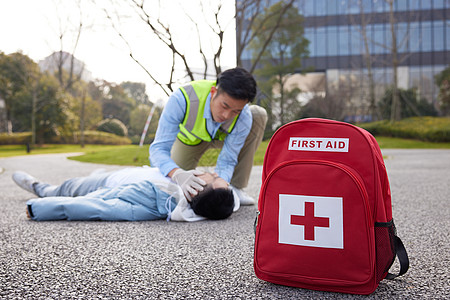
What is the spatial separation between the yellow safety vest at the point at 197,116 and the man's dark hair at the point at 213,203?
607 mm

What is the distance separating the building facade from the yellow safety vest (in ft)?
81.2

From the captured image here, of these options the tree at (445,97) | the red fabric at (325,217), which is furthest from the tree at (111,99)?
the red fabric at (325,217)

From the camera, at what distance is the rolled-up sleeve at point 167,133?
2707mm

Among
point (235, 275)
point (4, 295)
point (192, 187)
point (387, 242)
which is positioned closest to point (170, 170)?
point (192, 187)

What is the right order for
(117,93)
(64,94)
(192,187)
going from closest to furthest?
1. (192,187)
2. (64,94)
3. (117,93)

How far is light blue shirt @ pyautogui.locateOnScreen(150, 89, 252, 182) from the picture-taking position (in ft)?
8.95

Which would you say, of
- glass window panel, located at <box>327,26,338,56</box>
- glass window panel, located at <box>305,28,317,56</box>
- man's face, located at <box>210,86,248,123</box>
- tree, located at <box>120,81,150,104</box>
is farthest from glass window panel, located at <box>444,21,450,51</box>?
man's face, located at <box>210,86,248,123</box>

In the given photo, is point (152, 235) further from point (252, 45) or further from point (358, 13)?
point (358, 13)

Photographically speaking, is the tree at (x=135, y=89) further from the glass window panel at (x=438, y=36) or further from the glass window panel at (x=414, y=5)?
the glass window panel at (x=438, y=36)

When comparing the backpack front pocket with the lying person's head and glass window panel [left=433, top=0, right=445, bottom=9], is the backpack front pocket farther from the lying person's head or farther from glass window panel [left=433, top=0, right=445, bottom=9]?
glass window panel [left=433, top=0, right=445, bottom=9]

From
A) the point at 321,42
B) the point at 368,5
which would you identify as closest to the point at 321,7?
the point at 321,42

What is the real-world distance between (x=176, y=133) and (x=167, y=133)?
89mm

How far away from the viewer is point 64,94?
21.6m

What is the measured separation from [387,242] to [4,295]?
48.6 inches
